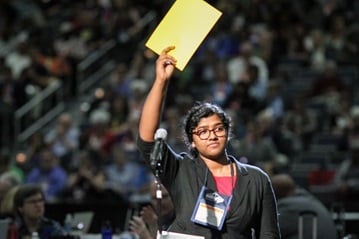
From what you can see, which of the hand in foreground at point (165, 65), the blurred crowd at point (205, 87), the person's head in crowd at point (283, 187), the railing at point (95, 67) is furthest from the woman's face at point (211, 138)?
the railing at point (95, 67)

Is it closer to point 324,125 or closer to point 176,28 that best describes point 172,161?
point 176,28

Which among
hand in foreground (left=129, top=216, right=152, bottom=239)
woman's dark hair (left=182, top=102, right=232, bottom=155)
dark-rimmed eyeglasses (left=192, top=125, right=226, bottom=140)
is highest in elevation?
woman's dark hair (left=182, top=102, right=232, bottom=155)

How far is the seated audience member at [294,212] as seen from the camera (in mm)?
9320

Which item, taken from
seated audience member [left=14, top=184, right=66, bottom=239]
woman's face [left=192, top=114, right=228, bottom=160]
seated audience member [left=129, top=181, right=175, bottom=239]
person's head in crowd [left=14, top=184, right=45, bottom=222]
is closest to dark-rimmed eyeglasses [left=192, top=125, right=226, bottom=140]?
woman's face [left=192, top=114, right=228, bottom=160]

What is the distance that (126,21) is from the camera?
20156mm

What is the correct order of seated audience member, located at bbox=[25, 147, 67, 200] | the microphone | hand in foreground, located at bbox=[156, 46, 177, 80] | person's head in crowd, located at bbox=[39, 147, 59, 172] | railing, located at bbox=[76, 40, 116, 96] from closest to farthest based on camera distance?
the microphone < hand in foreground, located at bbox=[156, 46, 177, 80] < seated audience member, located at bbox=[25, 147, 67, 200] < person's head in crowd, located at bbox=[39, 147, 59, 172] < railing, located at bbox=[76, 40, 116, 96]

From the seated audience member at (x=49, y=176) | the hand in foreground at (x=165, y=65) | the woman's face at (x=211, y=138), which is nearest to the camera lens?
the hand in foreground at (x=165, y=65)

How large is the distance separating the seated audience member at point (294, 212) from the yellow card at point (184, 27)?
3472 mm

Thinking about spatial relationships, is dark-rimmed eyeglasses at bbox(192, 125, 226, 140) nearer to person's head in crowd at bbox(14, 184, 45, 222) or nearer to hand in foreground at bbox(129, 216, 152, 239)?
hand in foreground at bbox(129, 216, 152, 239)

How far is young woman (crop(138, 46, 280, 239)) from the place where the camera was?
5.82 meters

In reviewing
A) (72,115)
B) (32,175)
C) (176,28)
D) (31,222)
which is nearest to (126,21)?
(72,115)

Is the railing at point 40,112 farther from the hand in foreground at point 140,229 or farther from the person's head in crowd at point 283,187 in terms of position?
the hand in foreground at point 140,229

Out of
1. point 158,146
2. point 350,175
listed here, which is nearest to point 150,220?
point 158,146

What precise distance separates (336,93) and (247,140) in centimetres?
212
